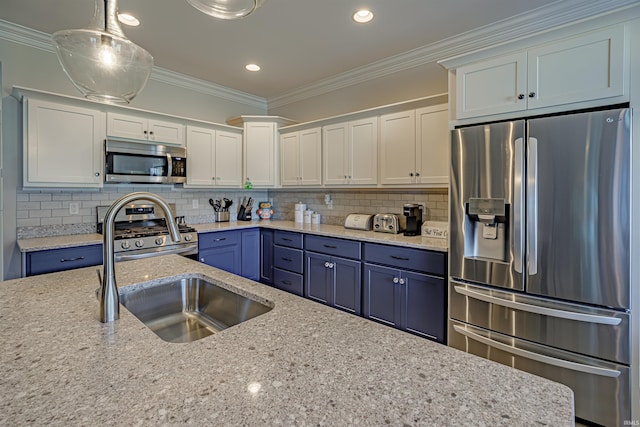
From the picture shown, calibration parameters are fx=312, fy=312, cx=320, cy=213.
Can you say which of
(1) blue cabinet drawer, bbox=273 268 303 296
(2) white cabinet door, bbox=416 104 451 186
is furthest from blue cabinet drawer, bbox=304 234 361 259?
(2) white cabinet door, bbox=416 104 451 186

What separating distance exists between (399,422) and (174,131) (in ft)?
12.0

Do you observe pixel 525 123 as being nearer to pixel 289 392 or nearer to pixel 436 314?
pixel 436 314

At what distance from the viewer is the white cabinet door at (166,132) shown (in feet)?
10.9

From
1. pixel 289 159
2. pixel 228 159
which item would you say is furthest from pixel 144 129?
pixel 289 159

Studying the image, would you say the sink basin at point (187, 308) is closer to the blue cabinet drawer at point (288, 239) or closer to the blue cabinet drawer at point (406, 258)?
the blue cabinet drawer at point (406, 258)

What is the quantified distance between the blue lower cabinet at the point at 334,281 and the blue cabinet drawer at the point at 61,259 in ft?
6.42

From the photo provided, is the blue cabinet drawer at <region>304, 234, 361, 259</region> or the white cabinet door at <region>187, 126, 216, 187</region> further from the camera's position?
the white cabinet door at <region>187, 126, 216, 187</region>

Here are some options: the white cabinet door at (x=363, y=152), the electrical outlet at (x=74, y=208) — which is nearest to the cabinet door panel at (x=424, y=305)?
the white cabinet door at (x=363, y=152)

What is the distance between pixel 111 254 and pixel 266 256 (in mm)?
2895

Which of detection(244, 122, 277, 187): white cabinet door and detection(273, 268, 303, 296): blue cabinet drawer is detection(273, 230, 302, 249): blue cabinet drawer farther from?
detection(244, 122, 277, 187): white cabinet door

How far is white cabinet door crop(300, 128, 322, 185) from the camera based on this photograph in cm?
372

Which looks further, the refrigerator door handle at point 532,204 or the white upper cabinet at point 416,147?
the white upper cabinet at point 416,147

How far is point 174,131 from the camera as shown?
11.4 ft

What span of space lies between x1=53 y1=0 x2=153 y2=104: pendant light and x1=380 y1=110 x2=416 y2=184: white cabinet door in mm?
2179
